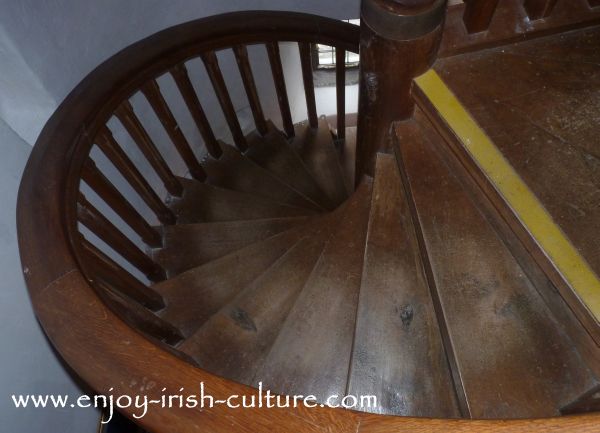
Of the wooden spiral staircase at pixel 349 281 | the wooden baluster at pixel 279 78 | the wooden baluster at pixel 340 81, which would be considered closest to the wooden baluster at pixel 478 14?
the wooden spiral staircase at pixel 349 281

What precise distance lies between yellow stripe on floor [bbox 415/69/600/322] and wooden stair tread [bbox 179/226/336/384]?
87cm

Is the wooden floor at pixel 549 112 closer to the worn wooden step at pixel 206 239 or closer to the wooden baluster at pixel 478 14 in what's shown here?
the wooden baluster at pixel 478 14

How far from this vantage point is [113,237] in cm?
183

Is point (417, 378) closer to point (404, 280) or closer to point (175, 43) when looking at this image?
point (404, 280)

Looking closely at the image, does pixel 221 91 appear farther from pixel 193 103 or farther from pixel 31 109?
pixel 31 109

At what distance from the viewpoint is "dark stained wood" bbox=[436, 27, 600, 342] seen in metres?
1.31

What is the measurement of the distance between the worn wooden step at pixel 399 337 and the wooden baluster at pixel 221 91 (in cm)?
120

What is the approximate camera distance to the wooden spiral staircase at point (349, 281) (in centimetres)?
108

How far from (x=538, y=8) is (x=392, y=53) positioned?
1.72 feet

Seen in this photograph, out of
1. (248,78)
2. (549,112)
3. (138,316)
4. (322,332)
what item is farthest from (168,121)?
(549,112)

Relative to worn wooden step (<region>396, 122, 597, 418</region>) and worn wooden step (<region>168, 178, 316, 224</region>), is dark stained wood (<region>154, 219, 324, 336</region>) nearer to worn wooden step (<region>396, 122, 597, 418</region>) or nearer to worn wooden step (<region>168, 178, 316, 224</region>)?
worn wooden step (<region>168, 178, 316, 224</region>)

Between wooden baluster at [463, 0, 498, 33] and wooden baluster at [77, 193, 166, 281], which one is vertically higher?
wooden baluster at [463, 0, 498, 33]

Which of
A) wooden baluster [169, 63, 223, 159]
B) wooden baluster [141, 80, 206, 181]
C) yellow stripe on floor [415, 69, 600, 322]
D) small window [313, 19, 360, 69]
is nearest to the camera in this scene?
yellow stripe on floor [415, 69, 600, 322]

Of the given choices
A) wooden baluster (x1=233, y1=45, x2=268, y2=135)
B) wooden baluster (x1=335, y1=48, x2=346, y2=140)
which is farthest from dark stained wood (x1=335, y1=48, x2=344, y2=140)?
wooden baluster (x1=233, y1=45, x2=268, y2=135)
